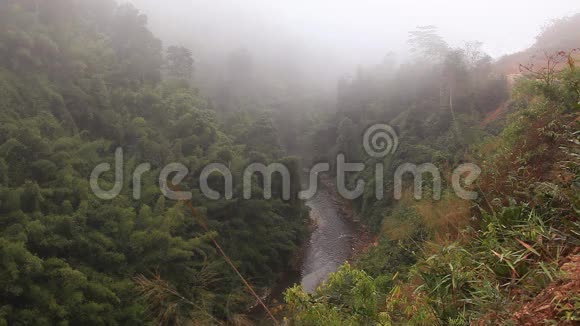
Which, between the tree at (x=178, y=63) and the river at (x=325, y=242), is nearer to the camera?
the river at (x=325, y=242)

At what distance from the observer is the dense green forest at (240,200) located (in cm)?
338

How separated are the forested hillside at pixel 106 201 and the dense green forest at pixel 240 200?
6cm

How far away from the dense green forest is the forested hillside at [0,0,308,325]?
6cm

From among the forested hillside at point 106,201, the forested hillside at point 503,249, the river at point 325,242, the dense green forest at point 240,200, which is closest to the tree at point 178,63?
the dense green forest at point 240,200

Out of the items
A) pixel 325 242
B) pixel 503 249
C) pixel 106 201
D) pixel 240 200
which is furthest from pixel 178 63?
pixel 503 249

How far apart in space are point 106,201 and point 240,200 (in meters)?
5.27

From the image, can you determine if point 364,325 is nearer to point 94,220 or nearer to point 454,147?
point 94,220

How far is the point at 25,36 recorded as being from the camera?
14.1 meters

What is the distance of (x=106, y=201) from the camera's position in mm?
12094

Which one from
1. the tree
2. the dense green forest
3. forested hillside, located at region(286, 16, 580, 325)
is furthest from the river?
the tree

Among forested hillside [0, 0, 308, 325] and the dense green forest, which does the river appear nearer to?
the dense green forest

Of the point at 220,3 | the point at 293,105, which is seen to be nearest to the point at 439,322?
the point at 293,105

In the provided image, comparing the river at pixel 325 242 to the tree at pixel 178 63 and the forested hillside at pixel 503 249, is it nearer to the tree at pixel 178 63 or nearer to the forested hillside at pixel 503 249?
the forested hillside at pixel 503 249

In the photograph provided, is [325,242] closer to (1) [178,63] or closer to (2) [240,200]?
(2) [240,200]
